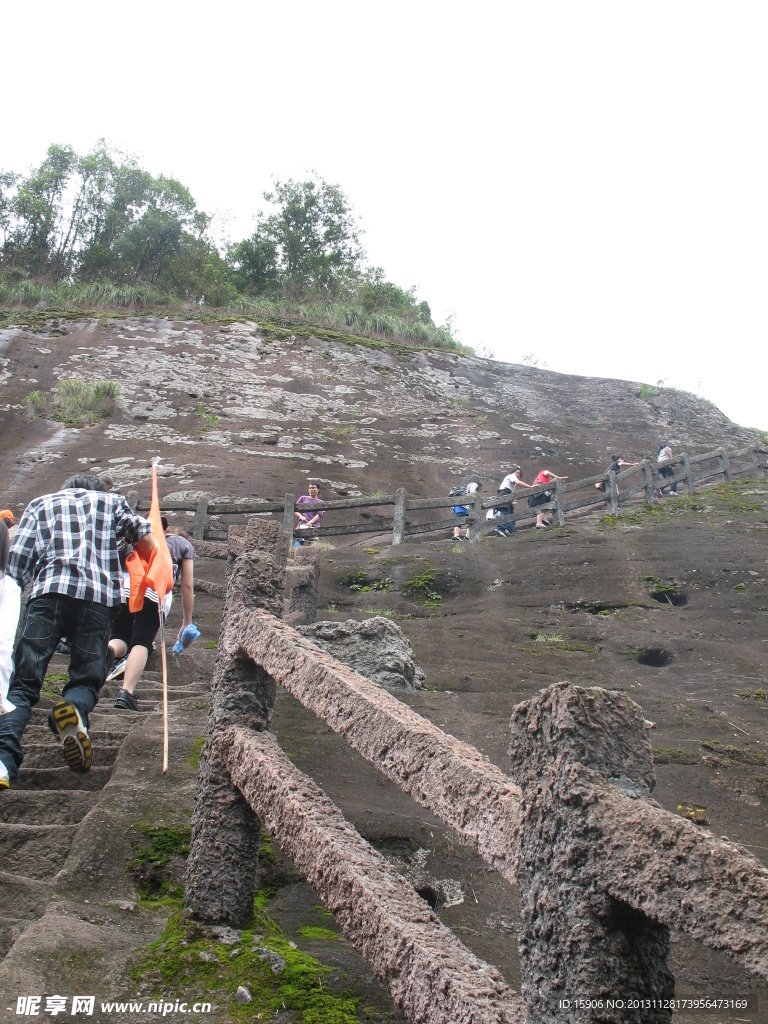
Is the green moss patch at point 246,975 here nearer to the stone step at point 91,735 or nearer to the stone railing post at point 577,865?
the stone railing post at point 577,865

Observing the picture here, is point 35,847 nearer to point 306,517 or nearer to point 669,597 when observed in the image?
point 669,597

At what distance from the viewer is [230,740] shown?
2959mm

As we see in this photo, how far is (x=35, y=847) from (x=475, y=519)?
11833 mm

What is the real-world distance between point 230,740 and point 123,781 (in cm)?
95

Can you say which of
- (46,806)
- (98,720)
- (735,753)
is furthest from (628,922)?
(735,753)

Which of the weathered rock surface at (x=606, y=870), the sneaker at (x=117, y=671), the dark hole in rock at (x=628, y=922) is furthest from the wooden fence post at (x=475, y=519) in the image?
the dark hole in rock at (x=628, y=922)

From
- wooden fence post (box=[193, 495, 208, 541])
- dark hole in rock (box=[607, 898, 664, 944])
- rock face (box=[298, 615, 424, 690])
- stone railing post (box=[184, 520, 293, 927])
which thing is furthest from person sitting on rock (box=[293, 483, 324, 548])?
dark hole in rock (box=[607, 898, 664, 944])

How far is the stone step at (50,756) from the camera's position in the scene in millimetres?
4184

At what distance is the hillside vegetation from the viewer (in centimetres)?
2761

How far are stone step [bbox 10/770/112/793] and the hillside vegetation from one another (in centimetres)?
2321

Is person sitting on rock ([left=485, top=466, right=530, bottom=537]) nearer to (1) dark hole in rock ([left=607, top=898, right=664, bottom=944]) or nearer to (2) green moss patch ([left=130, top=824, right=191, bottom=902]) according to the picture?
(2) green moss patch ([left=130, top=824, right=191, bottom=902])

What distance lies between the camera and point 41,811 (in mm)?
3652

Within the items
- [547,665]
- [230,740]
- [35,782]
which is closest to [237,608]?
[230,740]

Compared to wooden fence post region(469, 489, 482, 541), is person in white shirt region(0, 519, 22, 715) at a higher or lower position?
lower
